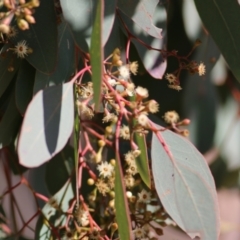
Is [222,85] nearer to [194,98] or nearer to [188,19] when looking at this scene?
[194,98]

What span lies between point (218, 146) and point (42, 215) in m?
0.91

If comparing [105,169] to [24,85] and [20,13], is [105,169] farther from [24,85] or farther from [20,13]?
[20,13]

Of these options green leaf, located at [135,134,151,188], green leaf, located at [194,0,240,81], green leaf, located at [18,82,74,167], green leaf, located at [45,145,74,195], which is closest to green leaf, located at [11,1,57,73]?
green leaf, located at [18,82,74,167]

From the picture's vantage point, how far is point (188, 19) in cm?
179

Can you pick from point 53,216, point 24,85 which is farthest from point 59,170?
point 24,85

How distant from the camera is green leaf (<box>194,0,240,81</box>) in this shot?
1183mm

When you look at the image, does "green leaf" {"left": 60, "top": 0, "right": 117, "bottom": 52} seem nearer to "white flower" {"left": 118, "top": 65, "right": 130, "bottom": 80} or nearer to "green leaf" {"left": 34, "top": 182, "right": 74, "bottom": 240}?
"white flower" {"left": 118, "top": 65, "right": 130, "bottom": 80}

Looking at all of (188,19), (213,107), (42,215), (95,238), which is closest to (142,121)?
(95,238)

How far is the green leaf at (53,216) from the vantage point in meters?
1.25

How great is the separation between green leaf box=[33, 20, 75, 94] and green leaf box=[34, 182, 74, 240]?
31cm

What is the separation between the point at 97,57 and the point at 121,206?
25 centimetres

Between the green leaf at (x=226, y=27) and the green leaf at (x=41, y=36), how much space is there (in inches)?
13.4

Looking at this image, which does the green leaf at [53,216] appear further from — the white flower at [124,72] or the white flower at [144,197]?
the white flower at [124,72]

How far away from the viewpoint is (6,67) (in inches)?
42.5
